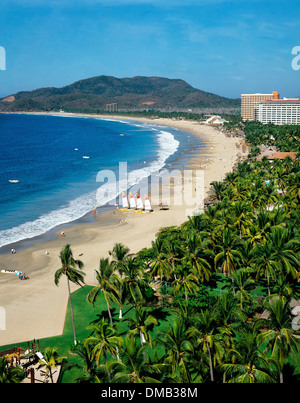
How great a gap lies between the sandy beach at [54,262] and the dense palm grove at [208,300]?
469cm

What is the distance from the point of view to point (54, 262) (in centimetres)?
4466

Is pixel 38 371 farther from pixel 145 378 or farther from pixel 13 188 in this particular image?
pixel 13 188

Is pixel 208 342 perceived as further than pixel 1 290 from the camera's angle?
No

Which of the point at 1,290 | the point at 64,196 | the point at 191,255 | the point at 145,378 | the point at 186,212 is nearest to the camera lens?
the point at 145,378

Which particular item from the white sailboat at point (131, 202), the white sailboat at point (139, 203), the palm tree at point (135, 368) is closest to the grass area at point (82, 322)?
the palm tree at point (135, 368)

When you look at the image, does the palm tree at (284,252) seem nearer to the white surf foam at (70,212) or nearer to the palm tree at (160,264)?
the palm tree at (160,264)

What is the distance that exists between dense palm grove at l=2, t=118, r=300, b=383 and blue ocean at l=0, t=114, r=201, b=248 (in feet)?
85.6

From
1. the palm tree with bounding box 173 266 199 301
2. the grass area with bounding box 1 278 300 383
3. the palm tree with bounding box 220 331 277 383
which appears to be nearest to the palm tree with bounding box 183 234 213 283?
the palm tree with bounding box 173 266 199 301

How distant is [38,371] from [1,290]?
49.6ft

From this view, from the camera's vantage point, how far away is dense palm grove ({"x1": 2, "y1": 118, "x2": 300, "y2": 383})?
19203mm

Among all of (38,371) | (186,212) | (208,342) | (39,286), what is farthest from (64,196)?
(208,342)

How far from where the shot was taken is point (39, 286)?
38.6 meters

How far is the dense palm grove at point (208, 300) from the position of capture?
19.2 metres

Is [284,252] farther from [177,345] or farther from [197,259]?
[177,345]
